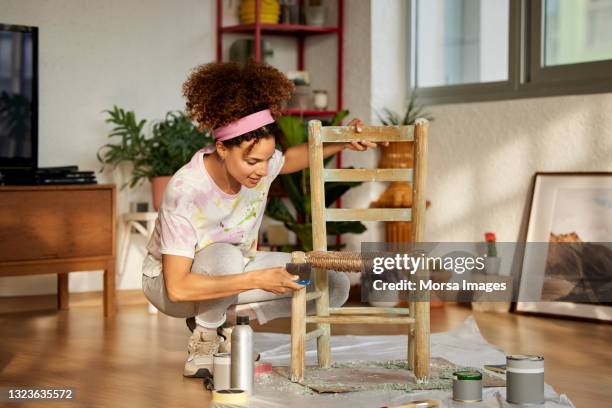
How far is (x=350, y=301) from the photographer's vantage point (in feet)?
18.7

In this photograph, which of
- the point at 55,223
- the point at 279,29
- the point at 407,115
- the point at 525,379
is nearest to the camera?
the point at 525,379

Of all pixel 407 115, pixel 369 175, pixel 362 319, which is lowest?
pixel 362 319

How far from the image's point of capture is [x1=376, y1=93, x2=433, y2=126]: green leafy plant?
5.69 meters

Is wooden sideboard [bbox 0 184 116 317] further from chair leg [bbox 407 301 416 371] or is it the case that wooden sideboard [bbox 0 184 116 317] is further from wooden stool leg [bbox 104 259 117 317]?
chair leg [bbox 407 301 416 371]

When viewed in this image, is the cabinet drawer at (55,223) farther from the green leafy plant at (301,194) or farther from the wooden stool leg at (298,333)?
the wooden stool leg at (298,333)

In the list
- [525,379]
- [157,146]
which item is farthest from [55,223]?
[525,379]

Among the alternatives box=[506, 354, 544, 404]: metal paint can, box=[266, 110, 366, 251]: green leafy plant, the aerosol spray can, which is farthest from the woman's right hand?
box=[266, 110, 366, 251]: green leafy plant

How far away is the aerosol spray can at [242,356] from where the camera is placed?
9.30ft

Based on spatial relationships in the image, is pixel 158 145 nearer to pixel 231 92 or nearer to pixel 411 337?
pixel 231 92

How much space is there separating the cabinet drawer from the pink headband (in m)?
2.09

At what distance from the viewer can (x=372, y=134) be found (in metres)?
3.29

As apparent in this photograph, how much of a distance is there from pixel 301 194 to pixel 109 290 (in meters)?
1.20

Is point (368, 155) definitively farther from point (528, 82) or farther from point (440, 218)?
point (528, 82)

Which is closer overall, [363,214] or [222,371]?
[222,371]
